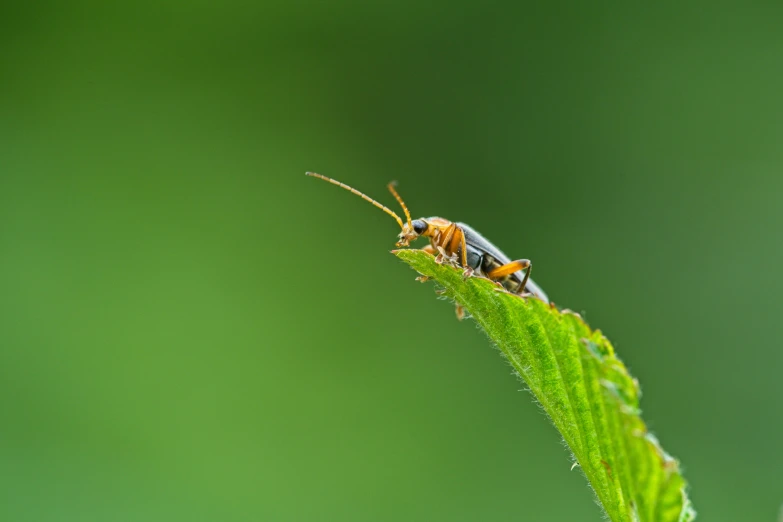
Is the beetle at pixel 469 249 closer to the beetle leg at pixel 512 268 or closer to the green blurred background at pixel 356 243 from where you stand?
the beetle leg at pixel 512 268

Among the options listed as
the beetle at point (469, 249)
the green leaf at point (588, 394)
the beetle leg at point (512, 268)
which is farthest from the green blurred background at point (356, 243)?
the green leaf at point (588, 394)

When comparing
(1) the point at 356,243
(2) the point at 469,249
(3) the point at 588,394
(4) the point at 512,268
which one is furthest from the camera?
(1) the point at 356,243

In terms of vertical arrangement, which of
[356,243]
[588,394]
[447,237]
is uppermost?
[356,243]

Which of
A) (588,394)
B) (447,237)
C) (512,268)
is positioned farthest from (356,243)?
(588,394)

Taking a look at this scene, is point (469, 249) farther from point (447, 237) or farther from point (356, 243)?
point (356, 243)

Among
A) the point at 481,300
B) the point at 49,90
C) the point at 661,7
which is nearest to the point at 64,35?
the point at 49,90
